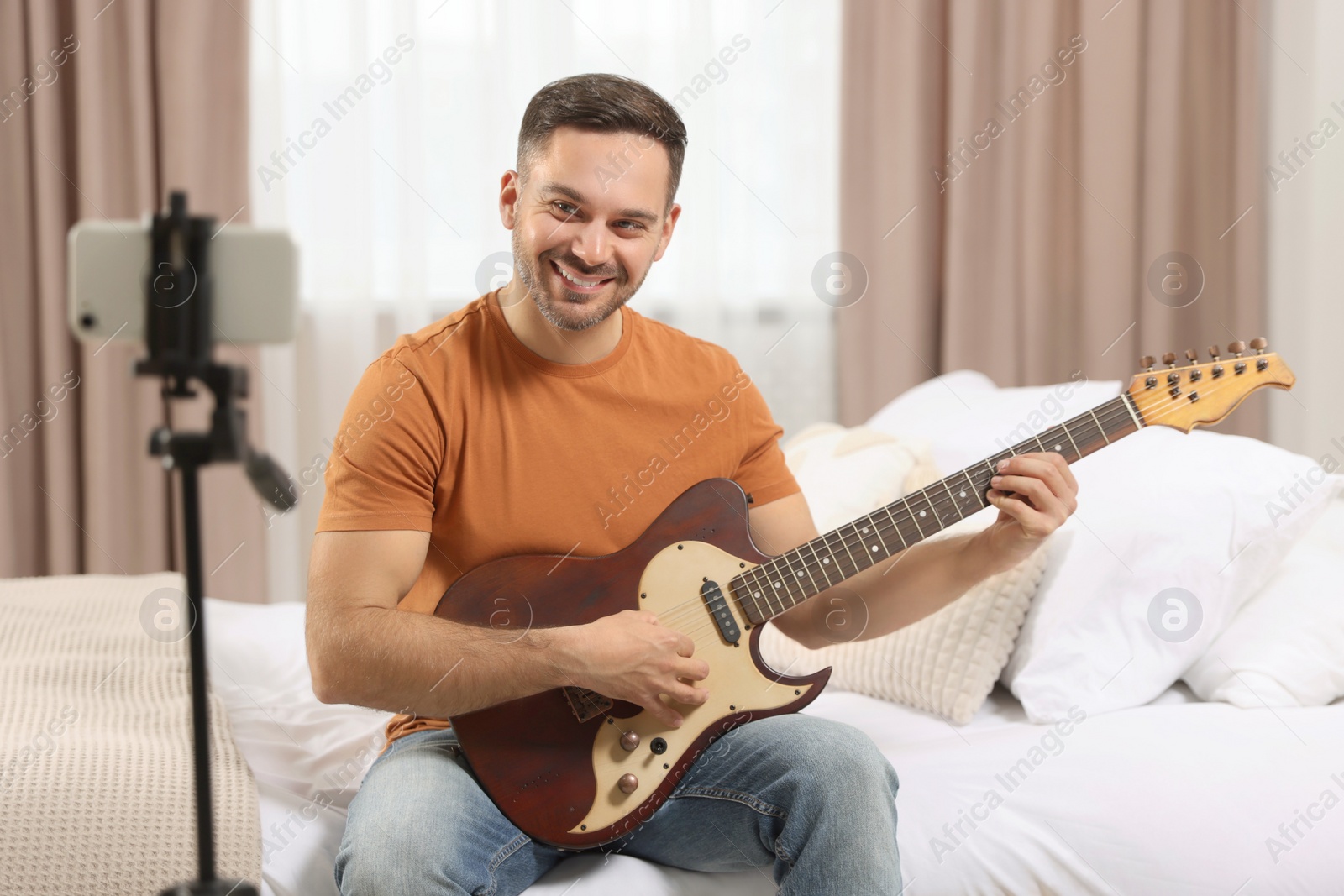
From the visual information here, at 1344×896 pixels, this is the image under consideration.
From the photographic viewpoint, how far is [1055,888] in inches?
43.2

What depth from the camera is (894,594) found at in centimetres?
131

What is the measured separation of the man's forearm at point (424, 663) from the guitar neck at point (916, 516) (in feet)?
0.88

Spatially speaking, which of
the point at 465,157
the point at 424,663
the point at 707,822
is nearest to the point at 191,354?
the point at 424,663

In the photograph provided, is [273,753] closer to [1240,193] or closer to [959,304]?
[959,304]

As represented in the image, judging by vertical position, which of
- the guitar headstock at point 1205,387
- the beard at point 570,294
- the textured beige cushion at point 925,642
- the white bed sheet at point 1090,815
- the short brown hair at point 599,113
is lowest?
the white bed sheet at point 1090,815

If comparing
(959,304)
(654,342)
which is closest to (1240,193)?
(959,304)

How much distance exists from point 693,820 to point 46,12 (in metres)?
2.47

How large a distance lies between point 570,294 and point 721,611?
41 cm

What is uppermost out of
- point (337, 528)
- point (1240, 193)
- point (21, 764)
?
point (1240, 193)

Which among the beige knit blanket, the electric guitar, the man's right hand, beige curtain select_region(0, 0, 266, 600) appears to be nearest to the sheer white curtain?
beige curtain select_region(0, 0, 266, 600)

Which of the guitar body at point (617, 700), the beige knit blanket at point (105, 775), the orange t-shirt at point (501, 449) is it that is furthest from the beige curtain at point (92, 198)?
the guitar body at point (617, 700)

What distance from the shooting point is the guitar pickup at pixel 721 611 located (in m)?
1.20

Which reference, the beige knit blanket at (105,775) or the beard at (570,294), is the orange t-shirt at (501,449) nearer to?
the beard at (570,294)

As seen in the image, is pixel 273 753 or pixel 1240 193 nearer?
pixel 273 753
